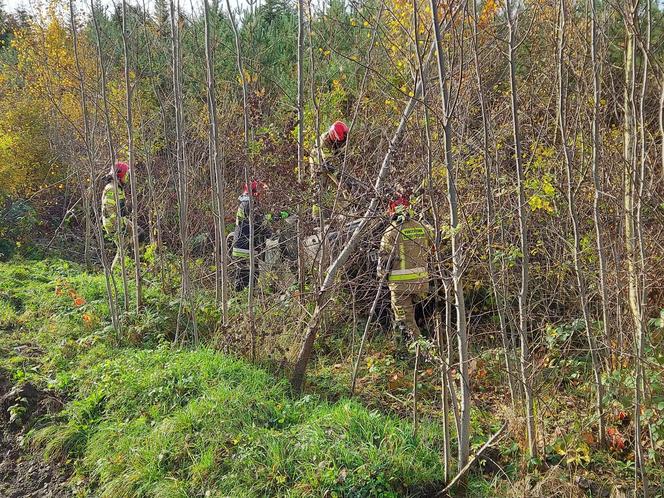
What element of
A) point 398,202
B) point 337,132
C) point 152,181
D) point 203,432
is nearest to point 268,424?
point 203,432

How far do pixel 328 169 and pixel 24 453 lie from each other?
3200mm

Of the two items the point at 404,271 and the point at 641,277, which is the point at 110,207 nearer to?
the point at 404,271

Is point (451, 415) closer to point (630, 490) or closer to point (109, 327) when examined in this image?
point (630, 490)

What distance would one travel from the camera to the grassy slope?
3.62 m

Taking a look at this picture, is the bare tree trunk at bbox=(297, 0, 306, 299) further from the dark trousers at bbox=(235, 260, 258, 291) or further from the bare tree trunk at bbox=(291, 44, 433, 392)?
the dark trousers at bbox=(235, 260, 258, 291)

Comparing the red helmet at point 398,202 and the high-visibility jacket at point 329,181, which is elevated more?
the high-visibility jacket at point 329,181

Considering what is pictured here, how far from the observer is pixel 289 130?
605 centimetres

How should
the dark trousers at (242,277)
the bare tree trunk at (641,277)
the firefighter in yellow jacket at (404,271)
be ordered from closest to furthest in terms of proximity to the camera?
the bare tree trunk at (641,277) < the firefighter in yellow jacket at (404,271) < the dark trousers at (242,277)

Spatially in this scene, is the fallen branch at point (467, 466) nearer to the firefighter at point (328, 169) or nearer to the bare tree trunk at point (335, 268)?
the bare tree trunk at point (335, 268)

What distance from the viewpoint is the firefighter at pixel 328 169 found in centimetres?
491

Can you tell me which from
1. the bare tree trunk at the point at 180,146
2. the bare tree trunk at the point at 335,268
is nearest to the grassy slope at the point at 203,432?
the bare tree trunk at the point at 335,268

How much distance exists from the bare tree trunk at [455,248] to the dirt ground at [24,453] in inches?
105

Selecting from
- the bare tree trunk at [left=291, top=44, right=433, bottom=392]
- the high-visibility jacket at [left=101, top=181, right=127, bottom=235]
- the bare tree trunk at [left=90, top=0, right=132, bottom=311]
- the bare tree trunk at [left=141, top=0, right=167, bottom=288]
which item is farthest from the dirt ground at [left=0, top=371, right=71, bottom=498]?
the high-visibility jacket at [left=101, top=181, right=127, bottom=235]

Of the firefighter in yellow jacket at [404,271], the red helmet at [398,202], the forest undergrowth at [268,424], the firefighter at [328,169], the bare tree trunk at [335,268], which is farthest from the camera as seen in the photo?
the firefighter in yellow jacket at [404,271]
